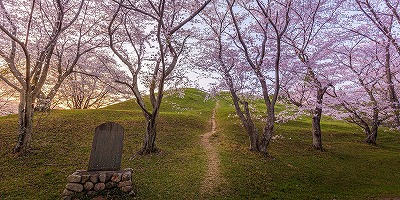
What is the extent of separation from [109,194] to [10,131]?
16.0 metres

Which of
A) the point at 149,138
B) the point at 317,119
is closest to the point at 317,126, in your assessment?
the point at 317,119

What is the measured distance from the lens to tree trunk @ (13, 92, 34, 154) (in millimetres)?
15023

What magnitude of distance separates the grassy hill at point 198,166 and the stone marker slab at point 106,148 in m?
1.83

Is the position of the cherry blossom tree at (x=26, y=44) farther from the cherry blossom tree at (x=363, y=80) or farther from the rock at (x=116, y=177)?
the cherry blossom tree at (x=363, y=80)

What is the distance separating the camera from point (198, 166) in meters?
15.8

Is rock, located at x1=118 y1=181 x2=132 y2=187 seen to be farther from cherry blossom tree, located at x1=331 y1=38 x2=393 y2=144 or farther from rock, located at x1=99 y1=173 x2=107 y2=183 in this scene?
cherry blossom tree, located at x1=331 y1=38 x2=393 y2=144

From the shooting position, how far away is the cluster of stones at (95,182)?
407 inches

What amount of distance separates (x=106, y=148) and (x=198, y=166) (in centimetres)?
649

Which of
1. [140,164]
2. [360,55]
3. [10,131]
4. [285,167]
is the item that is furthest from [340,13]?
[10,131]

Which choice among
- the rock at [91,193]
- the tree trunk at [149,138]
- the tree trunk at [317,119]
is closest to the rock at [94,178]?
the rock at [91,193]

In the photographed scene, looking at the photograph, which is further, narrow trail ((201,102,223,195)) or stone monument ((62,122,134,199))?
narrow trail ((201,102,223,195))

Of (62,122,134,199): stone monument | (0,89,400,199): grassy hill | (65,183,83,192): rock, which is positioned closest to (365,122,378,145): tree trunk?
(0,89,400,199): grassy hill

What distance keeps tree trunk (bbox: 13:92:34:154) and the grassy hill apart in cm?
63

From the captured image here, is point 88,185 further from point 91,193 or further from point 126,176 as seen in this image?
point 126,176
